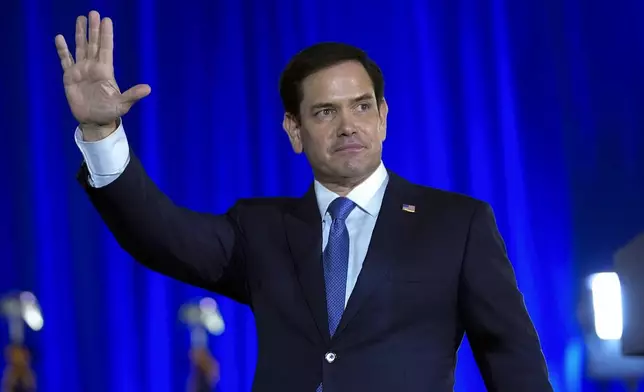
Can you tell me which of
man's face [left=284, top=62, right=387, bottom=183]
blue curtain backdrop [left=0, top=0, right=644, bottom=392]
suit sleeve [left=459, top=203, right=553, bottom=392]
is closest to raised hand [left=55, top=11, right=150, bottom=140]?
man's face [left=284, top=62, right=387, bottom=183]

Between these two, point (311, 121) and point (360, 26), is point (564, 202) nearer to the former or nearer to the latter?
point (360, 26)

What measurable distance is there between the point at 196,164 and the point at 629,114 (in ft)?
6.19

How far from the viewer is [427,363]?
50.2 inches

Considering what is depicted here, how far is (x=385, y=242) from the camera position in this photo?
1.33 m

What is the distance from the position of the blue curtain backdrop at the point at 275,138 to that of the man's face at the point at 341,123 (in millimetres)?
2318

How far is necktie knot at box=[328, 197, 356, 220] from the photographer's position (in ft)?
4.55

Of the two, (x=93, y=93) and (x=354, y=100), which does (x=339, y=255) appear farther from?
(x=93, y=93)

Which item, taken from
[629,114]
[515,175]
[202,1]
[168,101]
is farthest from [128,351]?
[629,114]

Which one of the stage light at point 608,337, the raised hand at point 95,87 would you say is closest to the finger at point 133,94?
the raised hand at point 95,87

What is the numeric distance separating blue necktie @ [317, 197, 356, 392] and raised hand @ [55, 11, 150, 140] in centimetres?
35

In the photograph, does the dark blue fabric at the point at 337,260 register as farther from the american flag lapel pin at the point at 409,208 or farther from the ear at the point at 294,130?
the ear at the point at 294,130

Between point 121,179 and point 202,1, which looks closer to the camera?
point 121,179

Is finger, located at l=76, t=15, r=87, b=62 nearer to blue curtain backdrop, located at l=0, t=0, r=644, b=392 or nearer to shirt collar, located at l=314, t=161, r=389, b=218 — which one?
shirt collar, located at l=314, t=161, r=389, b=218

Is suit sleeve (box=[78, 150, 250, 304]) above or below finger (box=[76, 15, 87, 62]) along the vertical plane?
below
